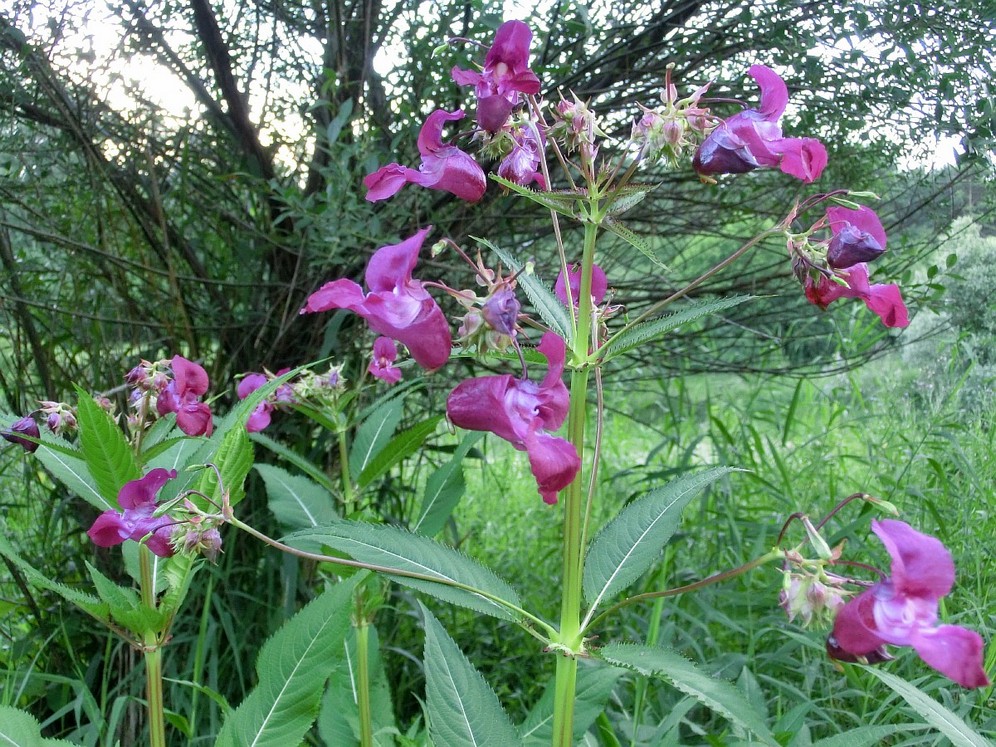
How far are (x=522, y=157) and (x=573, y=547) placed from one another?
0.51 meters

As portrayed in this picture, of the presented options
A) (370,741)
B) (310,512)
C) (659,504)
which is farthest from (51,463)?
(659,504)

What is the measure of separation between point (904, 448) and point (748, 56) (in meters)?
1.52

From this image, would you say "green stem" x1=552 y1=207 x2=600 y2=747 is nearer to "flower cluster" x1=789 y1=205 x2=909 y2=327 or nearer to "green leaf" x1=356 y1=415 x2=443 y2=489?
"flower cluster" x1=789 y1=205 x2=909 y2=327

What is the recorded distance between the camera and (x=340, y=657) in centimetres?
132

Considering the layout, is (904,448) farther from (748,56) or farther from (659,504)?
(659,504)

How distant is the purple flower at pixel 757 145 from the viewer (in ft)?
3.13

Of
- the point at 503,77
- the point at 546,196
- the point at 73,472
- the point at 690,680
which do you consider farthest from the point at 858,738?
the point at 73,472

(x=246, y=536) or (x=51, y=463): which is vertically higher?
(x=51, y=463)

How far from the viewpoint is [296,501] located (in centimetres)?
185

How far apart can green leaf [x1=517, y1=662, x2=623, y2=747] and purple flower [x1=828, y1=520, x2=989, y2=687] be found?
73 cm

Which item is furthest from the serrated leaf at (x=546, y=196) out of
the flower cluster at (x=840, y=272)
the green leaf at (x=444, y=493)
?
the green leaf at (x=444, y=493)

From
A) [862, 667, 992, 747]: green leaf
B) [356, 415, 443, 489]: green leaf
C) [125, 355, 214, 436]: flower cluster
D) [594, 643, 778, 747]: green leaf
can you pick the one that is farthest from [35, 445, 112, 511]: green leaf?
[862, 667, 992, 747]: green leaf

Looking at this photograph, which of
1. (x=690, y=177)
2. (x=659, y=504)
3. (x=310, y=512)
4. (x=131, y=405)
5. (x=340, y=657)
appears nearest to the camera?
(x=659, y=504)

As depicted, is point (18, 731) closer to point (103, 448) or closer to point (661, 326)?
point (103, 448)
